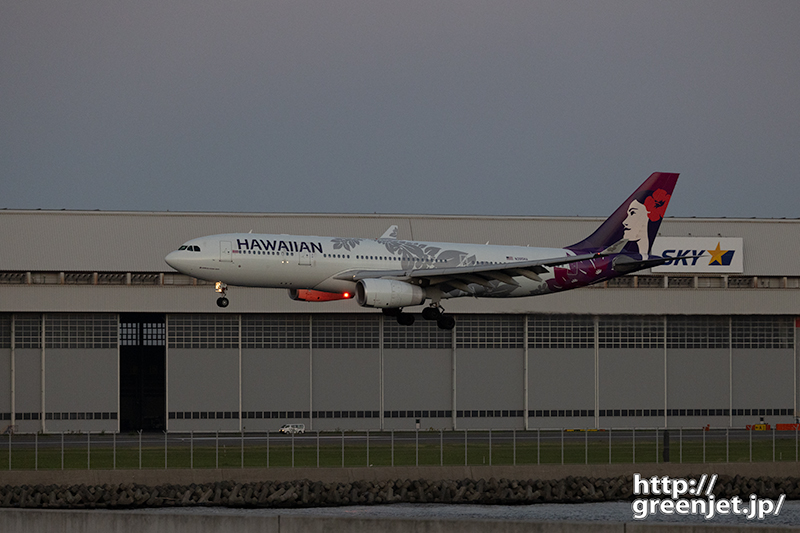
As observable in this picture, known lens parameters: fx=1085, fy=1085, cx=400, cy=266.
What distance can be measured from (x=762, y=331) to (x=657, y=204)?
22.8 meters

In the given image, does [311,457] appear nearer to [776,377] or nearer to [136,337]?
[136,337]

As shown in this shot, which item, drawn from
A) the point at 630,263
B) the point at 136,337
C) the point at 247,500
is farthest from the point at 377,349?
the point at 247,500

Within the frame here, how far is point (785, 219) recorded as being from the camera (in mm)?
91750

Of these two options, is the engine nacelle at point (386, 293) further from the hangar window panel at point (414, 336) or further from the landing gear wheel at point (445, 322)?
the hangar window panel at point (414, 336)

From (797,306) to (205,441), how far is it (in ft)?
162

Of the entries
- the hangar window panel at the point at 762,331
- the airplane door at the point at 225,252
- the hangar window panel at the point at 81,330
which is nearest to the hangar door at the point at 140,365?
the hangar window panel at the point at 81,330

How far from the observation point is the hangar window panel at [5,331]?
81.1 meters

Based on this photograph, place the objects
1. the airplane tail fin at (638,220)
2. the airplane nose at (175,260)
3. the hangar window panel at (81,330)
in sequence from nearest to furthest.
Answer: the airplane nose at (175,260)
the airplane tail fin at (638,220)
the hangar window panel at (81,330)

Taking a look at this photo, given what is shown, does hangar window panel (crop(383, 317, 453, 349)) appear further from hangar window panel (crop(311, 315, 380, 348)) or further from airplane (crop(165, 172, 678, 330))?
airplane (crop(165, 172, 678, 330))

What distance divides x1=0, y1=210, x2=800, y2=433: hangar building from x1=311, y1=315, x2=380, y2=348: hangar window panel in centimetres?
11

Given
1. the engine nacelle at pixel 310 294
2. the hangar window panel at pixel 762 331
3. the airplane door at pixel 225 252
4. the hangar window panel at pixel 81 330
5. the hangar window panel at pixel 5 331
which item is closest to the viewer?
the airplane door at pixel 225 252

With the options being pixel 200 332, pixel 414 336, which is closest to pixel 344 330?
pixel 414 336

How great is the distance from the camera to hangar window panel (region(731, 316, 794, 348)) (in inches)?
3472

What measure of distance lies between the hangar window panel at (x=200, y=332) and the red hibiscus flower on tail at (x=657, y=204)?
32359 millimetres
